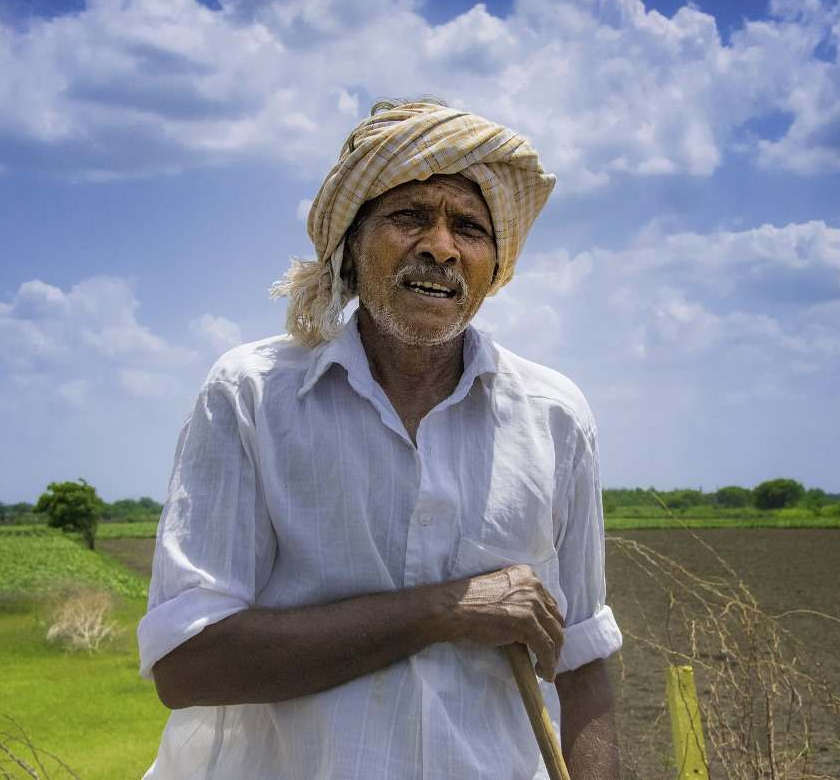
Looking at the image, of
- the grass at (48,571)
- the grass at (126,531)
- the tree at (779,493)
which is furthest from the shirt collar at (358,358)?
the grass at (126,531)

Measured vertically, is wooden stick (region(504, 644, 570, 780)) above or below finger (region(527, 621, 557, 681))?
below

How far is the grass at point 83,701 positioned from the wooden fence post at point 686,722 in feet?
18.6

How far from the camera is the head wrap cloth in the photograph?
77.4 inches

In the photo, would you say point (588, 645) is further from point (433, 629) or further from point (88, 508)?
point (88, 508)

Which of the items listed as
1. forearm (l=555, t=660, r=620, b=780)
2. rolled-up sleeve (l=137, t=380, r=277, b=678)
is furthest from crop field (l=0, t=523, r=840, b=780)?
rolled-up sleeve (l=137, t=380, r=277, b=678)

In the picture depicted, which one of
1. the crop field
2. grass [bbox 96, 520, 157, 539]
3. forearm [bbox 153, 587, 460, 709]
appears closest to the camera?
forearm [bbox 153, 587, 460, 709]

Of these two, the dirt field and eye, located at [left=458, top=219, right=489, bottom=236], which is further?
the dirt field

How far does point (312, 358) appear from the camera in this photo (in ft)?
6.62

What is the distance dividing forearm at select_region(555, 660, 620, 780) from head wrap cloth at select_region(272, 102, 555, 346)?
93cm

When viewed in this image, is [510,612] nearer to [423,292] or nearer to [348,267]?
[423,292]

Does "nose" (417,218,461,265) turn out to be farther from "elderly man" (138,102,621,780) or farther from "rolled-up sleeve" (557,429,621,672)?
"rolled-up sleeve" (557,429,621,672)

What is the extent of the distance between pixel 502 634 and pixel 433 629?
5.8 inches

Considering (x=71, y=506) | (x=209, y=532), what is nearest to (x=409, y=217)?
(x=209, y=532)

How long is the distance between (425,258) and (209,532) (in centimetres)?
70
